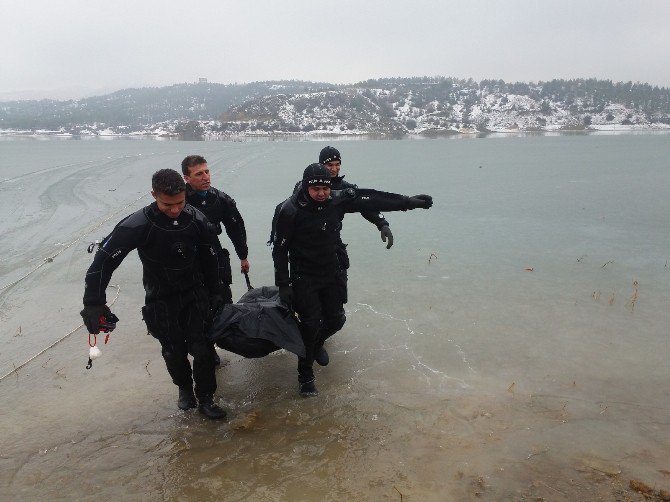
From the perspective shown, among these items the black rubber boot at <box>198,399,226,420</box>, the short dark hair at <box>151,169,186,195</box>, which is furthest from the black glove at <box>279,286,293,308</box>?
the short dark hair at <box>151,169,186,195</box>

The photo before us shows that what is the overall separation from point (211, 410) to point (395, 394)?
134cm

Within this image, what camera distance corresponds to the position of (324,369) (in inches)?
150

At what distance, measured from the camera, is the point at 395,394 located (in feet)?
11.1

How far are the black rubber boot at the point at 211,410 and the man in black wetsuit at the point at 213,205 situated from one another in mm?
616

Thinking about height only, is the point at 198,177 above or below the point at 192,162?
below

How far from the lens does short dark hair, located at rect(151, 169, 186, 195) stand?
265 centimetres

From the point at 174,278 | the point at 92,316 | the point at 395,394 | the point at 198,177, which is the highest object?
the point at 198,177

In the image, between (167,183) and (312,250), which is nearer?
(167,183)

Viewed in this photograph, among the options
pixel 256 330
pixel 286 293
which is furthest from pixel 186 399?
pixel 286 293

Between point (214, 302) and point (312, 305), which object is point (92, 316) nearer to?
point (214, 302)

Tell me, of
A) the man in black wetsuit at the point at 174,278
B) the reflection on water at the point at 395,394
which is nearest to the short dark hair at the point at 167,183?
the man in black wetsuit at the point at 174,278

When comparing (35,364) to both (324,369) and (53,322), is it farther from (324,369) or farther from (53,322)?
(324,369)

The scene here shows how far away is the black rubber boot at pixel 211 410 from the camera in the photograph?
309cm

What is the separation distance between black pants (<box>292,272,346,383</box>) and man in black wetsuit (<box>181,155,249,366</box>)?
693 millimetres
